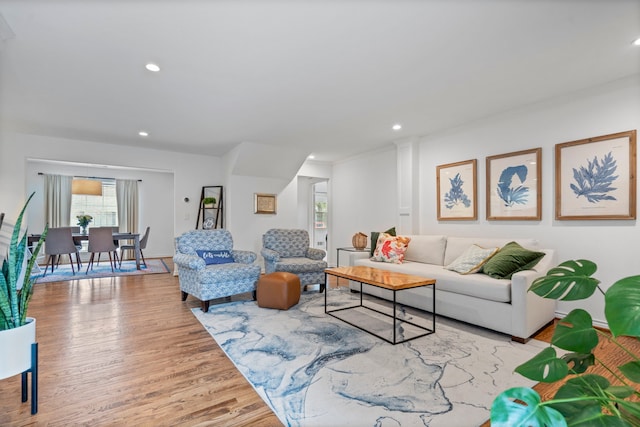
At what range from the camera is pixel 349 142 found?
506cm

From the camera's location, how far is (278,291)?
11.4 ft

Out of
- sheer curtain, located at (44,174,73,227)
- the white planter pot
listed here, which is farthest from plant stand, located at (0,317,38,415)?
sheer curtain, located at (44,174,73,227)

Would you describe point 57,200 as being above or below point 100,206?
above

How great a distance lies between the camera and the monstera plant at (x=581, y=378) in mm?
647

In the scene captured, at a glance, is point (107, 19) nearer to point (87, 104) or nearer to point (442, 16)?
point (87, 104)

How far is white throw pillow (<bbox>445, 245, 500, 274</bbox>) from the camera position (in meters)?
3.15

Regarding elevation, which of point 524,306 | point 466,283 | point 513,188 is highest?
point 513,188

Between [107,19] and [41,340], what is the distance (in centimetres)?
269

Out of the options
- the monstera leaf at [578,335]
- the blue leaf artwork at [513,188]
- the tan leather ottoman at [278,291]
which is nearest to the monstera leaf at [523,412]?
the monstera leaf at [578,335]

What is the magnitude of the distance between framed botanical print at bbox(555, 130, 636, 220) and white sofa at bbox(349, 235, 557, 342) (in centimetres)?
54

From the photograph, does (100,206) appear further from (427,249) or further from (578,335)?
(578,335)

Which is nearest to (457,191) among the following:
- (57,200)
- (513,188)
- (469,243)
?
(513,188)

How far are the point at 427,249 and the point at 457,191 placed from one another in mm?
942

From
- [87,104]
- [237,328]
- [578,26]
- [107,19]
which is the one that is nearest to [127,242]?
[87,104]
